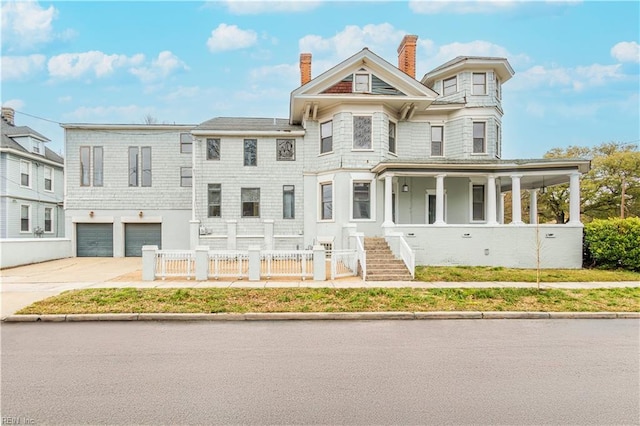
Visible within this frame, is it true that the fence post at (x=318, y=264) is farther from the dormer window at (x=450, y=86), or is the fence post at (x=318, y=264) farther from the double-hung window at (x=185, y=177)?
the dormer window at (x=450, y=86)

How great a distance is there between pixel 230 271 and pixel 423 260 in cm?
787

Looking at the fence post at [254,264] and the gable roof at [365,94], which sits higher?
the gable roof at [365,94]

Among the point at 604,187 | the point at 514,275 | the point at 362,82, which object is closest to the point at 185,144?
the point at 362,82

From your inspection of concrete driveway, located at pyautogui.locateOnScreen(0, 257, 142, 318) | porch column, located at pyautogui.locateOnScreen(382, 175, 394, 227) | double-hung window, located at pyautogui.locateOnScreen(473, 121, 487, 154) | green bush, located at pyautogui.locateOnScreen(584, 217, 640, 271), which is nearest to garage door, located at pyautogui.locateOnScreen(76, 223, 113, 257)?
concrete driveway, located at pyautogui.locateOnScreen(0, 257, 142, 318)

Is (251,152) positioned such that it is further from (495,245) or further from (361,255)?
(495,245)

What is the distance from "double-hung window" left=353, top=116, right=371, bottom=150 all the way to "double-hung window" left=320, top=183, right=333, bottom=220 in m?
2.36

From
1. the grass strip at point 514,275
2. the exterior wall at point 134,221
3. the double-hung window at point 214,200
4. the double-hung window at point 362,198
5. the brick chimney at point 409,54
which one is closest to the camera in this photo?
the grass strip at point 514,275

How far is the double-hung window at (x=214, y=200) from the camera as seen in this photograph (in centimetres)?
1795

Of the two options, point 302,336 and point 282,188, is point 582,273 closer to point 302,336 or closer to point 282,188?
point 302,336

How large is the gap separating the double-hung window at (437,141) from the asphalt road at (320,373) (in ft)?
40.3

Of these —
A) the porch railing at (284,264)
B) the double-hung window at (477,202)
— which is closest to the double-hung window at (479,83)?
the double-hung window at (477,202)

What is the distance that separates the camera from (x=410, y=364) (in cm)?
498

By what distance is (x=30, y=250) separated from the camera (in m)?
16.4

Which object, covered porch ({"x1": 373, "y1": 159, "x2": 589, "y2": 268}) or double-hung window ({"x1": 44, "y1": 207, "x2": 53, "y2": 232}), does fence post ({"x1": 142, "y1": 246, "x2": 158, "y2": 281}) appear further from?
double-hung window ({"x1": 44, "y1": 207, "x2": 53, "y2": 232})
